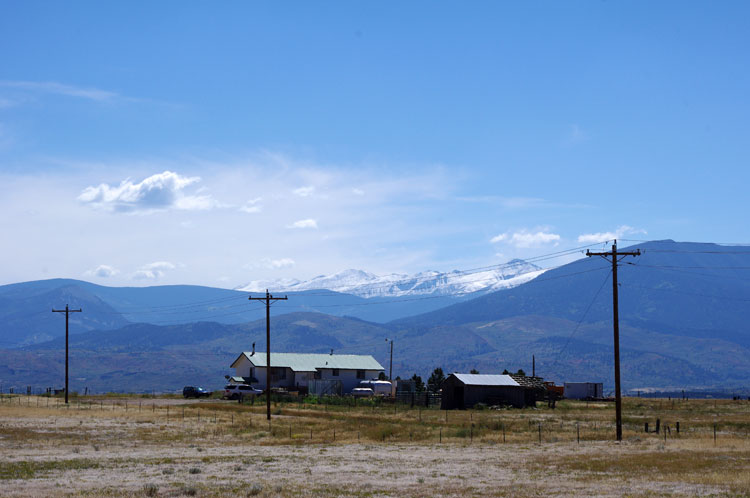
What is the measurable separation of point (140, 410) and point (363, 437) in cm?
3167

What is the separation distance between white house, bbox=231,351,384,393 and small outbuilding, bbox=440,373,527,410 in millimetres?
31273

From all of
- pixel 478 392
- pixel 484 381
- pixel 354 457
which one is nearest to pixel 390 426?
pixel 354 457

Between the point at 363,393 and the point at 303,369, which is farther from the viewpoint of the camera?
the point at 303,369

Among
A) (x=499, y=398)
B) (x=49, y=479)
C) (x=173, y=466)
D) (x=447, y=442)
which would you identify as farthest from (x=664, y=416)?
(x=49, y=479)

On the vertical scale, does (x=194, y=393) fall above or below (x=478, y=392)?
below

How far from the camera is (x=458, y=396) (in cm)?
9050

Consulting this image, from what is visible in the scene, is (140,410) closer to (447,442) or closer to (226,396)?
(226,396)

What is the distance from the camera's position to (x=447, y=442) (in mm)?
47844

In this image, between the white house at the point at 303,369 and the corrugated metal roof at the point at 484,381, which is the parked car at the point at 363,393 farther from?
the corrugated metal roof at the point at 484,381

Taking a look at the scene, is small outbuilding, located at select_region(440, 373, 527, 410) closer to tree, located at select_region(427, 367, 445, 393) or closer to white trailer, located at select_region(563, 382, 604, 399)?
tree, located at select_region(427, 367, 445, 393)

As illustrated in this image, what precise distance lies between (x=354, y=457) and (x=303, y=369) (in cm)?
8165

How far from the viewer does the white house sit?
387 feet

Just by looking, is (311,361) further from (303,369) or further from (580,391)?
(580,391)

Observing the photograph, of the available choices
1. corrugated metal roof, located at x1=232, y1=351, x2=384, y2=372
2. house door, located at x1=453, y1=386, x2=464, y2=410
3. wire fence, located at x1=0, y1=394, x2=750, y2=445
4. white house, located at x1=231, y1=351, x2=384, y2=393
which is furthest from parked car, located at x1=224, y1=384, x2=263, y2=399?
house door, located at x1=453, y1=386, x2=464, y2=410
